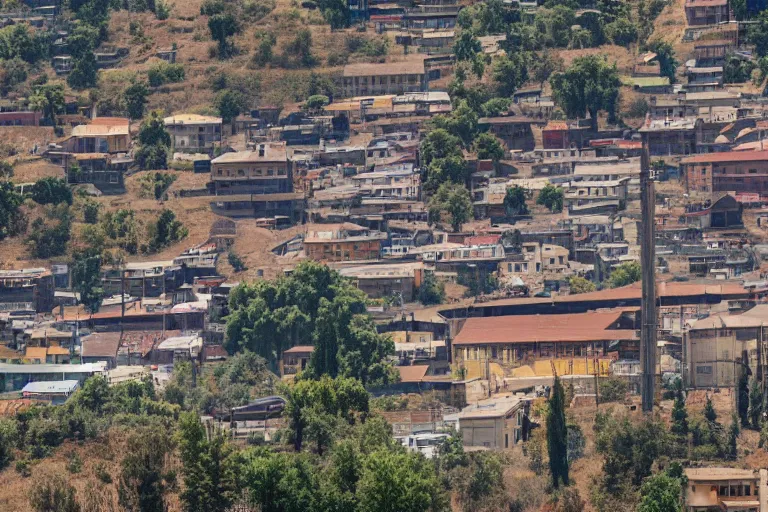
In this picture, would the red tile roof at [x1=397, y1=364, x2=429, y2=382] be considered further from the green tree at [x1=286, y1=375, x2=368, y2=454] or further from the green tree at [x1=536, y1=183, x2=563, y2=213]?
the green tree at [x1=536, y1=183, x2=563, y2=213]

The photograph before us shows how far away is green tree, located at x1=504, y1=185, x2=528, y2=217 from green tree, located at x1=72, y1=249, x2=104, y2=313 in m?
18.0

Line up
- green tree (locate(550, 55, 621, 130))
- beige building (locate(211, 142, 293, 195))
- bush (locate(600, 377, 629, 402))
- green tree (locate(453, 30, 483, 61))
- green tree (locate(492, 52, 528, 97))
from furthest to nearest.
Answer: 1. green tree (locate(453, 30, 483, 61))
2. green tree (locate(492, 52, 528, 97))
3. green tree (locate(550, 55, 621, 130))
4. beige building (locate(211, 142, 293, 195))
5. bush (locate(600, 377, 629, 402))

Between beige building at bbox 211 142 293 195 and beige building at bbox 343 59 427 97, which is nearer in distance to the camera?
beige building at bbox 211 142 293 195

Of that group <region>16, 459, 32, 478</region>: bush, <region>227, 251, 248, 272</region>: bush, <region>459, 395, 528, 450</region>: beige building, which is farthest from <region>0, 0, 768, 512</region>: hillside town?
<region>16, 459, 32, 478</region>: bush

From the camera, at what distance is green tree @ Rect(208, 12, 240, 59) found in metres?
132

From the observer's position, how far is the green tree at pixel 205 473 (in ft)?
235

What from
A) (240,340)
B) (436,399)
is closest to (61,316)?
(240,340)

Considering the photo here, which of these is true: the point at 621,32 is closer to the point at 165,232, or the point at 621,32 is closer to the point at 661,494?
the point at 165,232

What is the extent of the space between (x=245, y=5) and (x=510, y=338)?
46.4 metres

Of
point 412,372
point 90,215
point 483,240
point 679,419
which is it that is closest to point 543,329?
point 412,372

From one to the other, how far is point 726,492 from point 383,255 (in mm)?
35656

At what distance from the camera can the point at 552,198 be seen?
11244 centimetres

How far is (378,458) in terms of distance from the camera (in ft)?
233

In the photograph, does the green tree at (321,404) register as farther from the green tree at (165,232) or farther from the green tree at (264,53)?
the green tree at (264,53)
